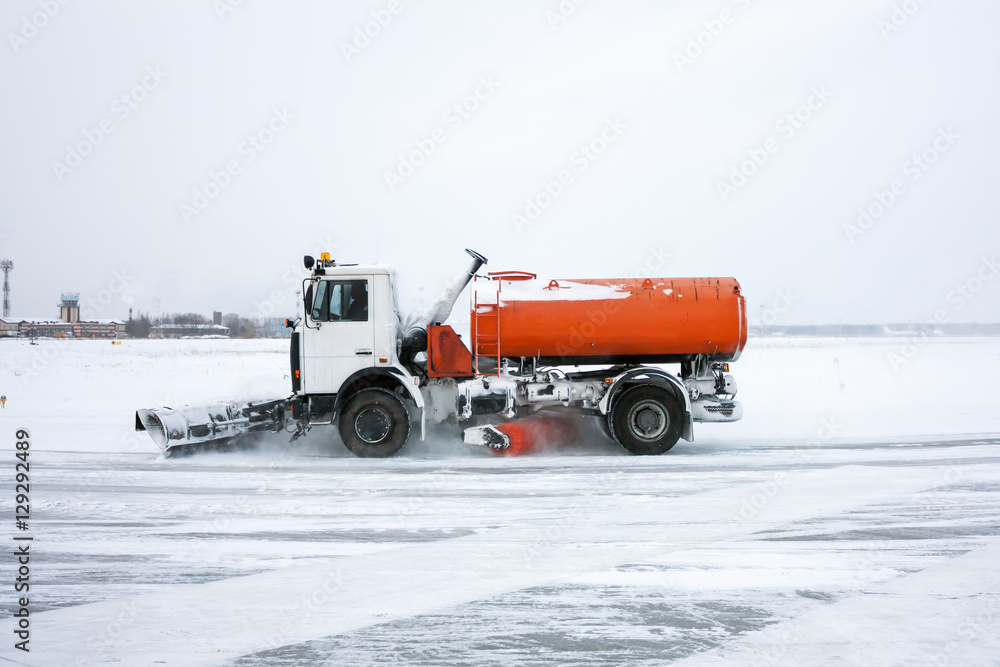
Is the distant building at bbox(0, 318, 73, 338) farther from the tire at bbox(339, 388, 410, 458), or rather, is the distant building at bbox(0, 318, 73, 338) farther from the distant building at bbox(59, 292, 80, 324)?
the tire at bbox(339, 388, 410, 458)

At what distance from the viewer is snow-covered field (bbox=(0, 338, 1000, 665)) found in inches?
144

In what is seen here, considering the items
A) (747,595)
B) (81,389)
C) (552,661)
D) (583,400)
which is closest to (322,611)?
(552,661)

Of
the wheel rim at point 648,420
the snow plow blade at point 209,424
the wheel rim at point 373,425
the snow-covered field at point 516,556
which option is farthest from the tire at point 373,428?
the wheel rim at point 648,420

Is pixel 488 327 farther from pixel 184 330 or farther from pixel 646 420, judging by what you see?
pixel 184 330

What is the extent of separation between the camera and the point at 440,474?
7922 mm

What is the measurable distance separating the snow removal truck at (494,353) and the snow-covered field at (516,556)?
52cm

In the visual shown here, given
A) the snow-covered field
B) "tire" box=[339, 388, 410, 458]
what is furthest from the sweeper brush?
"tire" box=[339, 388, 410, 458]

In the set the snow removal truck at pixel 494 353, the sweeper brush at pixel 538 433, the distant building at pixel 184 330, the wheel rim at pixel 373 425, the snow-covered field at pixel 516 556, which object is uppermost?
the distant building at pixel 184 330

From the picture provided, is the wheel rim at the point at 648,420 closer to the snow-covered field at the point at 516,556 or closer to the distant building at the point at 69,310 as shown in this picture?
the snow-covered field at the point at 516,556

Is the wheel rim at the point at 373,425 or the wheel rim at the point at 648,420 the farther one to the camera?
the wheel rim at the point at 648,420

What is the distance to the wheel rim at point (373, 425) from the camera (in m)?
9.04

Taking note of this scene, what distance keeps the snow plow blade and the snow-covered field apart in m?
0.40

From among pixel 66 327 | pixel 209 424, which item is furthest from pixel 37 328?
pixel 209 424

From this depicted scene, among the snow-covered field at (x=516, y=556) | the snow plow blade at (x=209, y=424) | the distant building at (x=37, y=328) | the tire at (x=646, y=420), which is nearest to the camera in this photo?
the snow-covered field at (x=516, y=556)
